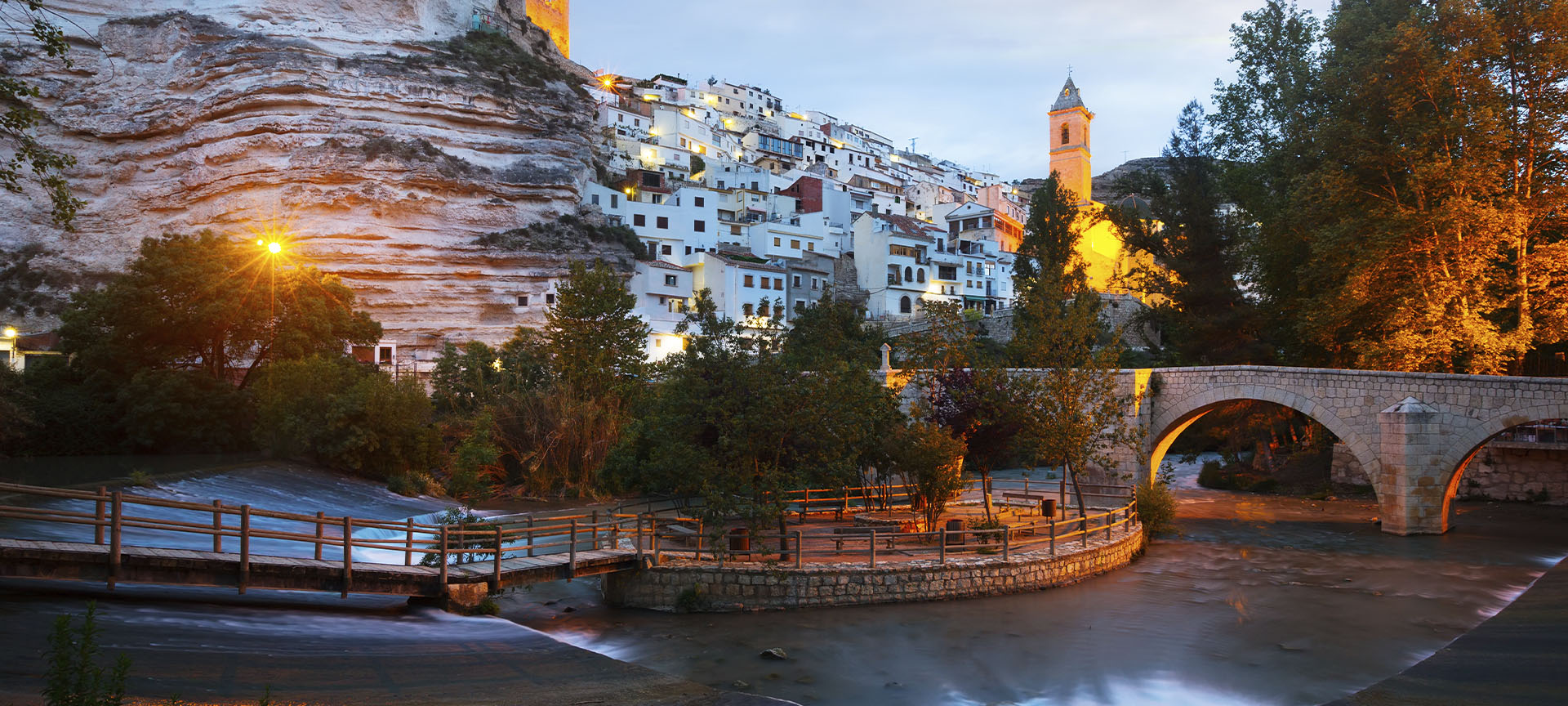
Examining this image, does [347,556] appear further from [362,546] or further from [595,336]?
Answer: [595,336]

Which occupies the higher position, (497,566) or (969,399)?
(969,399)

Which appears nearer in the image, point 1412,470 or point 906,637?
point 906,637

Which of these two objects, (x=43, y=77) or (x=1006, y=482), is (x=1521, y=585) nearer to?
(x=1006, y=482)

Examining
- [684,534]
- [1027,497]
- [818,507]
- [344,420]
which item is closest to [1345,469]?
[1027,497]

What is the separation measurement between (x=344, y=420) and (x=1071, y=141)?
70.2 meters

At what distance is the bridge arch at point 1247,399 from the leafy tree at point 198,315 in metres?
25.6

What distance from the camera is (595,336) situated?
31344 mm

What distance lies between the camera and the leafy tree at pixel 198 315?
28000 mm

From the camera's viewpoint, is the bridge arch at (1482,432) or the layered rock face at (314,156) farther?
the layered rock face at (314,156)

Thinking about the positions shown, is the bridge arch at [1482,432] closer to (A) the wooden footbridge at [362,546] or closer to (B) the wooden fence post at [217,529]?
(A) the wooden footbridge at [362,546]

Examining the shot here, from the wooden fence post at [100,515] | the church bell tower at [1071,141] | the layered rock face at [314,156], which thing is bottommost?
the wooden fence post at [100,515]

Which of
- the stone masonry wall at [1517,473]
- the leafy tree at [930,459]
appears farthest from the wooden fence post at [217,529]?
the stone masonry wall at [1517,473]

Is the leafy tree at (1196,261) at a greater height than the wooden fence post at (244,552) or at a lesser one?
greater

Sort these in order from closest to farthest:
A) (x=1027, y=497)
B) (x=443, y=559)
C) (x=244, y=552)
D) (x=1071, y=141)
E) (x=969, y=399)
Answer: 1. (x=244, y=552)
2. (x=443, y=559)
3. (x=969, y=399)
4. (x=1027, y=497)
5. (x=1071, y=141)
